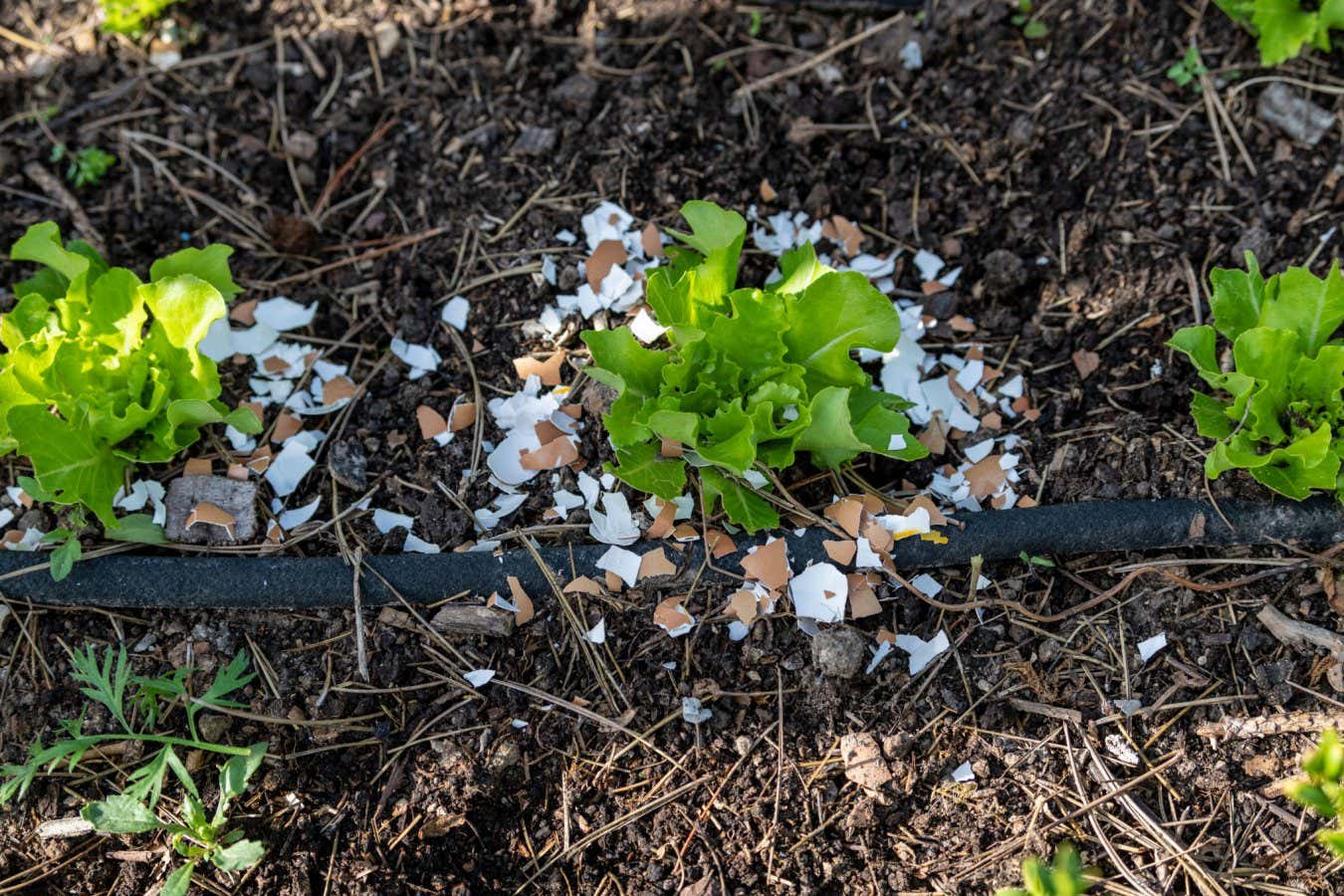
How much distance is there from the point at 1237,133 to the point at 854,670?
5.51 ft

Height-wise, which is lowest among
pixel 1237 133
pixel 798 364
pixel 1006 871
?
pixel 1006 871

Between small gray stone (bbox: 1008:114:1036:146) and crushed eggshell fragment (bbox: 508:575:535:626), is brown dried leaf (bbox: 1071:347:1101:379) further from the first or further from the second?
crushed eggshell fragment (bbox: 508:575:535:626)

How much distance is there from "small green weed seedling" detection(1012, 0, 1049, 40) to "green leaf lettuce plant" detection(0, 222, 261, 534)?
6.77 feet

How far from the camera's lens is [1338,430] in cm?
199

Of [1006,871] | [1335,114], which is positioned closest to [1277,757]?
[1006,871]

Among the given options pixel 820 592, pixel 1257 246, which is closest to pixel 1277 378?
pixel 1257 246

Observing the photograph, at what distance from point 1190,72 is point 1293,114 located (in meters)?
0.27

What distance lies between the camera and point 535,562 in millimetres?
2041

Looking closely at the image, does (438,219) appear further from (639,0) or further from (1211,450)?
(1211,450)

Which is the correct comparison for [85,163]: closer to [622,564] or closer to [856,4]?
[622,564]

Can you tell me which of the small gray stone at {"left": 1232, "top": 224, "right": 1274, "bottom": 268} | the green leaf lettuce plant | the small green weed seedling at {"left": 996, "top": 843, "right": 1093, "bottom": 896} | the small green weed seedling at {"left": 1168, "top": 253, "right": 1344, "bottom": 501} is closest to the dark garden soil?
the small gray stone at {"left": 1232, "top": 224, "right": 1274, "bottom": 268}

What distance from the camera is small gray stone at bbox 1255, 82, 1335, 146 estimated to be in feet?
8.05

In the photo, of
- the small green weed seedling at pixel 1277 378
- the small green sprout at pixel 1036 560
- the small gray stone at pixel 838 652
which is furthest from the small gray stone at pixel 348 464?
the small green weed seedling at pixel 1277 378

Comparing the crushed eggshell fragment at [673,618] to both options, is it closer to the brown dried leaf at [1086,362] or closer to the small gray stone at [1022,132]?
the brown dried leaf at [1086,362]
